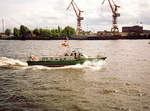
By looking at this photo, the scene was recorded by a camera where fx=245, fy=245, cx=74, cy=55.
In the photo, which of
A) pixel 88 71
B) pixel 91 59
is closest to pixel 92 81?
pixel 88 71

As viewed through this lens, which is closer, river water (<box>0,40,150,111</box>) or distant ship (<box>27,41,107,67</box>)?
river water (<box>0,40,150,111</box>)

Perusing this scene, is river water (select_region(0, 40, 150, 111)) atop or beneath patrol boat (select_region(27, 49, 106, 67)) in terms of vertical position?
beneath

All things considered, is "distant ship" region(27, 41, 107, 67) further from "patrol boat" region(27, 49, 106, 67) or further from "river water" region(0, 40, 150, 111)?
"river water" region(0, 40, 150, 111)

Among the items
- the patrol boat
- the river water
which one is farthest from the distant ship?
the river water

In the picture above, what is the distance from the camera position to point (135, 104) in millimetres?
20656

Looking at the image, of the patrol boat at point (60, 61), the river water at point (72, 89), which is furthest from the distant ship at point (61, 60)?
the river water at point (72, 89)

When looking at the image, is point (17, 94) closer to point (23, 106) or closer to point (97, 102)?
point (23, 106)

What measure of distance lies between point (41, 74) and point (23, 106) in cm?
1417

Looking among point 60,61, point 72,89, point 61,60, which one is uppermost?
point 61,60

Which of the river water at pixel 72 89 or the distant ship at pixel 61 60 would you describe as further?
the distant ship at pixel 61 60

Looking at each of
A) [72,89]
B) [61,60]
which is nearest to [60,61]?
[61,60]

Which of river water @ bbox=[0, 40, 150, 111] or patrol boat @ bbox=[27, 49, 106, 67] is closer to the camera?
river water @ bbox=[0, 40, 150, 111]

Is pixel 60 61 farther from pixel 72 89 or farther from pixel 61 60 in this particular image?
pixel 72 89

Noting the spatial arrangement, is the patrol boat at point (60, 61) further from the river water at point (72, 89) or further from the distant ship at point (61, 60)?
the river water at point (72, 89)
